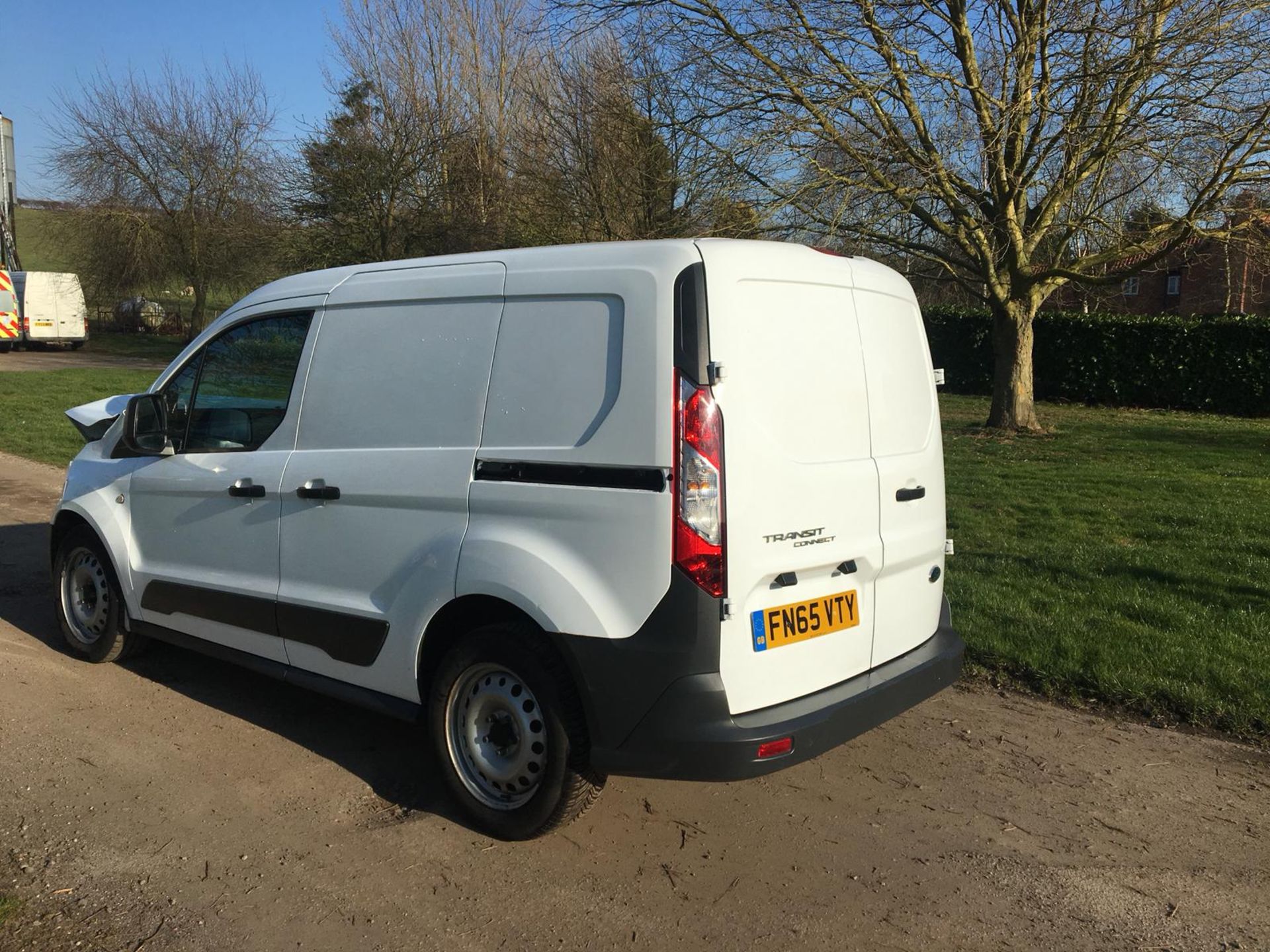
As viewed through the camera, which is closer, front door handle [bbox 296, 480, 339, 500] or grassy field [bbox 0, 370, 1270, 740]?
front door handle [bbox 296, 480, 339, 500]

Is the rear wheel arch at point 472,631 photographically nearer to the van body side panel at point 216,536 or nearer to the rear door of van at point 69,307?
the van body side panel at point 216,536

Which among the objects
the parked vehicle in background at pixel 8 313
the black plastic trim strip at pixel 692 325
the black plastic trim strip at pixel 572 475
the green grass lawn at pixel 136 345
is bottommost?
the black plastic trim strip at pixel 572 475

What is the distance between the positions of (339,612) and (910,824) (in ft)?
7.62

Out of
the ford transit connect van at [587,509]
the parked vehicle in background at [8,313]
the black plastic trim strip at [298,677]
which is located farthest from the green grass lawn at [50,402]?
the ford transit connect van at [587,509]

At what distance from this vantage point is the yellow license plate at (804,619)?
3.30 meters

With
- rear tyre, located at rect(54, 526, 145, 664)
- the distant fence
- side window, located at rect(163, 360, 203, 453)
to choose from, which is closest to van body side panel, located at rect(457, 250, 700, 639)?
side window, located at rect(163, 360, 203, 453)

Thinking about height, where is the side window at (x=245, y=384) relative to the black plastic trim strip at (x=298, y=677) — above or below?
above

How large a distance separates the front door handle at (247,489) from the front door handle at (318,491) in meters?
0.28

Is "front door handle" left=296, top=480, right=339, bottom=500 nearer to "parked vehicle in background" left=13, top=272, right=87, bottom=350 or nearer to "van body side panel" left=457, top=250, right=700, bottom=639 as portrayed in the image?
"van body side panel" left=457, top=250, right=700, bottom=639

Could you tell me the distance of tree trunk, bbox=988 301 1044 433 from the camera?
15.5 meters

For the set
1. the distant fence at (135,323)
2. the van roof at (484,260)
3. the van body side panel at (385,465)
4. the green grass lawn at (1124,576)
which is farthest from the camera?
the distant fence at (135,323)

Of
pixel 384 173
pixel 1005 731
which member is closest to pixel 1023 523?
pixel 1005 731

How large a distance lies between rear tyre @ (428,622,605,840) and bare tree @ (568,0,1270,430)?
10319 mm

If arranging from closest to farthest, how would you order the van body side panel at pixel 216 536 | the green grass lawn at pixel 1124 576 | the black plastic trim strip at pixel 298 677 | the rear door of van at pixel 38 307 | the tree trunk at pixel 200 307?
the black plastic trim strip at pixel 298 677, the van body side panel at pixel 216 536, the green grass lawn at pixel 1124 576, the rear door of van at pixel 38 307, the tree trunk at pixel 200 307
